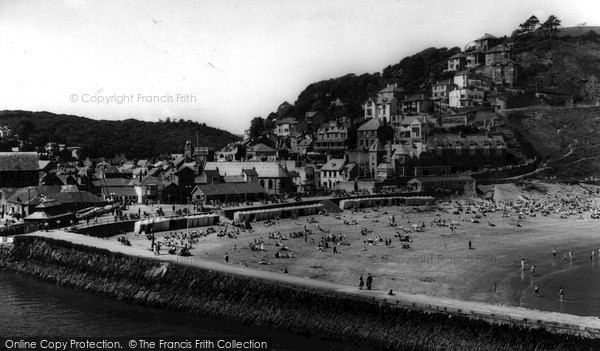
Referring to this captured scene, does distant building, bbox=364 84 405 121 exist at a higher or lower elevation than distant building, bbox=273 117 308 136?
higher

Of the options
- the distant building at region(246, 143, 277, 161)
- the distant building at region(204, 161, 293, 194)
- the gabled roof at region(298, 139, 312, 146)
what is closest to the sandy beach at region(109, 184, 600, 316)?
the distant building at region(204, 161, 293, 194)

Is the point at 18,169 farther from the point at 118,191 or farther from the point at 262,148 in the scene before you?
the point at 262,148

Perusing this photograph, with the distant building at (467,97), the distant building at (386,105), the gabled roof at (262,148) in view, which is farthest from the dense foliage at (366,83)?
the gabled roof at (262,148)

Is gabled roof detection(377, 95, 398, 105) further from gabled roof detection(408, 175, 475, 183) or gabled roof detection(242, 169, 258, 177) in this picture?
gabled roof detection(242, 169, 258, 177)

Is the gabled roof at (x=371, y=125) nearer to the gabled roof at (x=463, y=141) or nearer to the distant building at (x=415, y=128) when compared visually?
the distant building at (x=415, y=128)

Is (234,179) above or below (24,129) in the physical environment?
below

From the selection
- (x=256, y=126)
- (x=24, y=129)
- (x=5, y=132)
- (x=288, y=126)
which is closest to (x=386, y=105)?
(x=288, y=126)

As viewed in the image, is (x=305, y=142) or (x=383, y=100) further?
(x=383, y=100)
